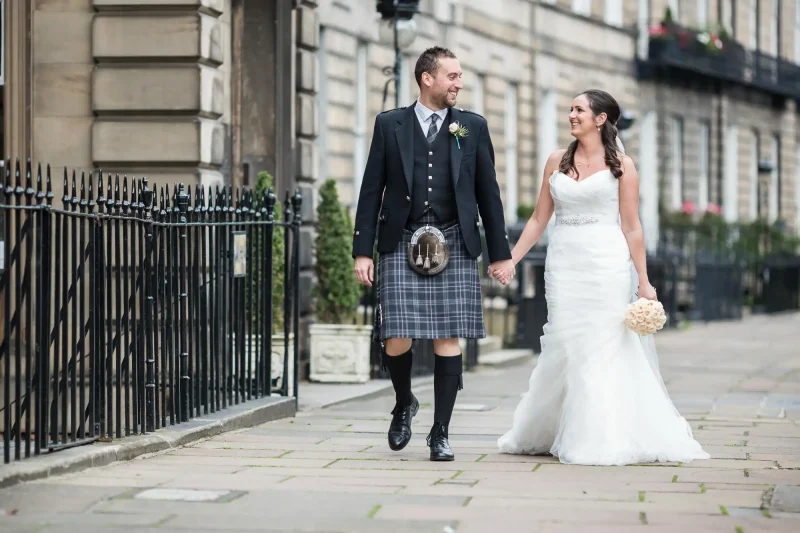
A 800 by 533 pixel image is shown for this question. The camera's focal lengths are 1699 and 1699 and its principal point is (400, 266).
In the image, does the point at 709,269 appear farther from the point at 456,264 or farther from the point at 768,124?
the point at 456,264

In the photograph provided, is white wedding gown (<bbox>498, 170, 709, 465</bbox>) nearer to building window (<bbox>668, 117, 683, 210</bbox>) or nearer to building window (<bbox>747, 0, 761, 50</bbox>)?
building window (<bbox>668, 117, 683, 210</bbox>)

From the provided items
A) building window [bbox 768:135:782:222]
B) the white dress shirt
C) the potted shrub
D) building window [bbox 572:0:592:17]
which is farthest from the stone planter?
building window [bbox 768:135:782:222]

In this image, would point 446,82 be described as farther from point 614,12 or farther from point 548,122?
point 614,12

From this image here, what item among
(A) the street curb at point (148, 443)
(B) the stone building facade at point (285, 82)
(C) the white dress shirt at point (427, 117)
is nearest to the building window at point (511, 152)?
(B) the stone building facade at point (285, 82)

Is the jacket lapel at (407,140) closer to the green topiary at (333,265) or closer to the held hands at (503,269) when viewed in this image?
the held hands at (503,269)

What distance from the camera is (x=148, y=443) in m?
8.44

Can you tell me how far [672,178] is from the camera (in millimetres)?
34719

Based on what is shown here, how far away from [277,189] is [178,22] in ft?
7.83

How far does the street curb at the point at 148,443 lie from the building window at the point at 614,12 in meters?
21.7

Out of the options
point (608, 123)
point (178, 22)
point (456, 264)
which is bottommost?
point (456, 264)

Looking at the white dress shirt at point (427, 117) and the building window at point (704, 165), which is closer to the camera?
the white dress shirt at point (427, 117)

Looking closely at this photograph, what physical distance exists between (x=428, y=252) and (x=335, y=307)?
5889 millimetres

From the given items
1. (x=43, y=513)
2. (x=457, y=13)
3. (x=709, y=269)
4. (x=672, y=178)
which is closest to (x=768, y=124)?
(x=672, y=178)

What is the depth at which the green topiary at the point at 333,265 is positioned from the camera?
46.1 ft
